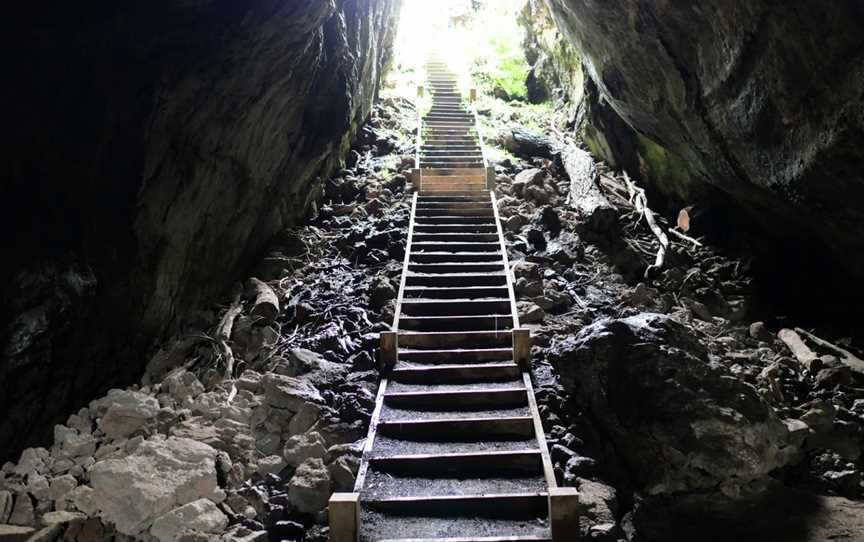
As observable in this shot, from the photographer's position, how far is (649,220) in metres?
10.8

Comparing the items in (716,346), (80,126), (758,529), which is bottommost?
(758,529)

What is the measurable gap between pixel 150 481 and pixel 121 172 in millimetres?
3579

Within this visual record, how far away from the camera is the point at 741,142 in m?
6.84

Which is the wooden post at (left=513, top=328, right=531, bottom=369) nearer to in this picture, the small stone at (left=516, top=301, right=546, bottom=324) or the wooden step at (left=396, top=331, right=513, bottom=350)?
the wooden step at (left=396, top=331, right=513, bottom=350)

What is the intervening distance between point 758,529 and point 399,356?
4498mm

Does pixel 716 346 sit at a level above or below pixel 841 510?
above

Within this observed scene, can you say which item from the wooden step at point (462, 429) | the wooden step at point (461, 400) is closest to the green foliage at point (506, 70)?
the wooden step at point (461, 400)

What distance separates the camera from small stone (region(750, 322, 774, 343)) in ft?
25.9

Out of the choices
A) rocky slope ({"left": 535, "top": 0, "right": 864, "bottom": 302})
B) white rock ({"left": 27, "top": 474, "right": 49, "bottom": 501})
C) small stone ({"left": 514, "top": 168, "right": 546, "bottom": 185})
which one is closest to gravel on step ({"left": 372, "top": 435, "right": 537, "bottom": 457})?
white rock ({"left": 27, "top": 474, "right": 49, "bottom": 501})

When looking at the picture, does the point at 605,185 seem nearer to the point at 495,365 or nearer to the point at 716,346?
the point at 716,346

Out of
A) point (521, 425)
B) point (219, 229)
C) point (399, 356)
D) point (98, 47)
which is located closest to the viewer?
point (98, 47)

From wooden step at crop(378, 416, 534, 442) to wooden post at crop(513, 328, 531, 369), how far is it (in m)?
1.16

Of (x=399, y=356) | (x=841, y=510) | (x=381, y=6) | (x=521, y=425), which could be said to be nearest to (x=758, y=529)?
(x=841, y=510)

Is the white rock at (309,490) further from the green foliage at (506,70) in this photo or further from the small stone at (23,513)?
the green foliage at (506,70)
